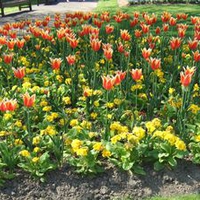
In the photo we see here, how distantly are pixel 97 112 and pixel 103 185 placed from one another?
51.6 inches

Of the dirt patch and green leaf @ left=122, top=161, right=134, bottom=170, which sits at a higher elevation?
green leaf @ left=122, top=161, right=134, bottom=170

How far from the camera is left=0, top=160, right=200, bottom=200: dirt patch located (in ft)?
13.2

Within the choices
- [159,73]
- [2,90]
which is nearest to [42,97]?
[2,90]

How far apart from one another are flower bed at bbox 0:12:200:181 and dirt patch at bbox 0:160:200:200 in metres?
0.10

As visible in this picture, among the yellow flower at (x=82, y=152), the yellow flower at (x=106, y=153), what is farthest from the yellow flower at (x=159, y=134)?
the yellow flower at (x=82, y=152)

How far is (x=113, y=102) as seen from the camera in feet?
18.0

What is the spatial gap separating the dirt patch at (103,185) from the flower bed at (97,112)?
3.8 inches

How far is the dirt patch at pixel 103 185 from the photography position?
4.04m

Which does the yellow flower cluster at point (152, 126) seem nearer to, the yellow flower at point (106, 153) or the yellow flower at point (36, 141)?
the yellow flower at point (106, 153)

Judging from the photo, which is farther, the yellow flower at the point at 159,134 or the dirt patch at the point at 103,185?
the yellow flower at the point at 159,134

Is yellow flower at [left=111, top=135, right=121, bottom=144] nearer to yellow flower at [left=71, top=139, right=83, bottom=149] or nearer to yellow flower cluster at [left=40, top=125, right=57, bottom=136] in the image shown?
yellow flower at [left=71, top=139, right=83, bottom=149]

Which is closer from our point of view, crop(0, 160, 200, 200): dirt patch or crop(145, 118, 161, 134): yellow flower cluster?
crop(0, 160, 200, 200): dirt patch

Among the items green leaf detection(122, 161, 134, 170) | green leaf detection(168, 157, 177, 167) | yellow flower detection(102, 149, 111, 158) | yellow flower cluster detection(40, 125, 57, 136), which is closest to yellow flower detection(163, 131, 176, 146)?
green leaf detection(168, 157, 177, 167)

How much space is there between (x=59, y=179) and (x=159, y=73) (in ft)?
8.54
